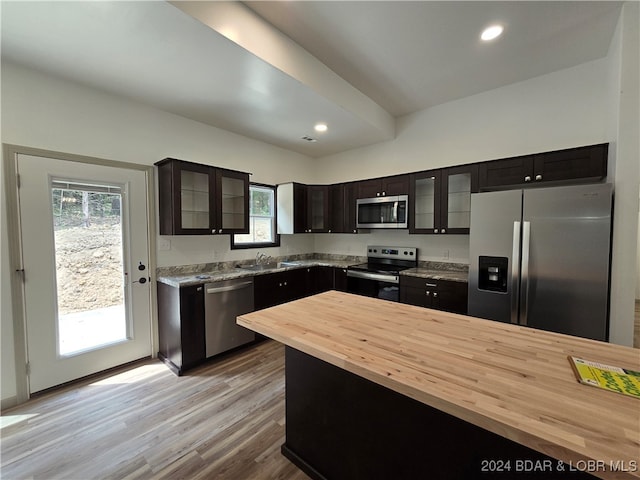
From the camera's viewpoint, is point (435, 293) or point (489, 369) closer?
point (489, 369)

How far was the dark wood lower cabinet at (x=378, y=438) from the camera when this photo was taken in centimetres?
95

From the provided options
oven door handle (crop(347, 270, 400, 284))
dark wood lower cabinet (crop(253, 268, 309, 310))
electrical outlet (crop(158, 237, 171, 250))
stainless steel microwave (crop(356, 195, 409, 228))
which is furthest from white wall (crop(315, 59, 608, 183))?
electrical outlet (crop(158, 237, 171, 250))

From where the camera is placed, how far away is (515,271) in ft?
7.89

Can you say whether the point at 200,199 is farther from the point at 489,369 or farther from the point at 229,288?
the point at 489,369

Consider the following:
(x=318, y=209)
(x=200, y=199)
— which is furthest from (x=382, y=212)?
(x=200, y=199)

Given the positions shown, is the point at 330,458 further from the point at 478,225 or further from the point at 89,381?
the point at 89,381

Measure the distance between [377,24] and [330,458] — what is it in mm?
3002

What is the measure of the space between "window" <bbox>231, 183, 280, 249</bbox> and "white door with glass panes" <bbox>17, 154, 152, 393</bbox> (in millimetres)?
1399

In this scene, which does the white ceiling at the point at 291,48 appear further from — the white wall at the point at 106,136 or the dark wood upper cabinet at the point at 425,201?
the dark wood upper cabinet at the point at 425,201

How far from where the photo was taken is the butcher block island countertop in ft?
2.15

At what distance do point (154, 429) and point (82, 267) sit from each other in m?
1.64

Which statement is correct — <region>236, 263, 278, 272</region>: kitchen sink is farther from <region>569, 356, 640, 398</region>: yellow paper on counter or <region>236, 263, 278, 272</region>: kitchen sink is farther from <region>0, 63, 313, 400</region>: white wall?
<region>569, 356, 640, 398</region>: yellow paper on counter

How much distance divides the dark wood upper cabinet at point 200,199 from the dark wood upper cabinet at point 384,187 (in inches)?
66.3

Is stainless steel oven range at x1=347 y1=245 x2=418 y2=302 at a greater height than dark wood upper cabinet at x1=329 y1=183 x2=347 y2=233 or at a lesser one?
lesser
